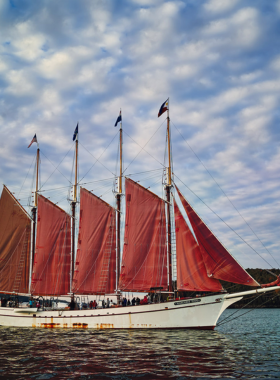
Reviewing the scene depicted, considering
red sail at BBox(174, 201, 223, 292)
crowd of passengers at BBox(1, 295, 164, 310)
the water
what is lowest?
→ the water

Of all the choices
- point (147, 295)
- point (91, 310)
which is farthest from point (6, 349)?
point (147, 295)

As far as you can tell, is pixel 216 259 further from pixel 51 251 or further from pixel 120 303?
pixel 51 251

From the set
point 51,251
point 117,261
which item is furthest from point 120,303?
point 51,251

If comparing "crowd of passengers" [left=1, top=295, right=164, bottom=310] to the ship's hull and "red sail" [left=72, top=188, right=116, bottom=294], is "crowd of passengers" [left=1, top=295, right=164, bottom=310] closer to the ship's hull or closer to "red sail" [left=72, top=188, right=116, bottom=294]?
"red sail" [left=72, top=188, right=116, bottom=294]

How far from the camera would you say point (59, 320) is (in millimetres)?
44906

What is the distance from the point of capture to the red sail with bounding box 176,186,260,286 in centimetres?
3562

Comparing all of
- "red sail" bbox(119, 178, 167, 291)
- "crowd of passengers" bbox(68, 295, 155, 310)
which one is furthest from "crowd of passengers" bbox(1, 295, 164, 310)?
"red sail" bbox(119, 178, 167, 291)

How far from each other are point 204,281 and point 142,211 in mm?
12781

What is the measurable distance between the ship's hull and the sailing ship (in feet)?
0.34

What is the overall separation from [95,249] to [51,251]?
312 inches

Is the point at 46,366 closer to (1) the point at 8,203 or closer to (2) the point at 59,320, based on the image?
(2) the point at 59,320

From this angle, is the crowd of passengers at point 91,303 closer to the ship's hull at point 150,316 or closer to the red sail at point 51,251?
the ship's hull at point 150,316

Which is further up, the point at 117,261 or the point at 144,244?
the point at 144,244

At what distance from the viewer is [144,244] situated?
44.8 m
